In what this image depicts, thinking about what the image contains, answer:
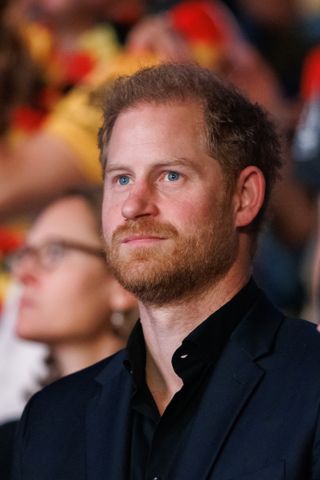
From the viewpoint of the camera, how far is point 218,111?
6.00ft

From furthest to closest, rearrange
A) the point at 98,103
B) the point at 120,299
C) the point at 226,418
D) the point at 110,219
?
the point at 98,103
the point at 120,299
the point at 110,219
the point at 226,418

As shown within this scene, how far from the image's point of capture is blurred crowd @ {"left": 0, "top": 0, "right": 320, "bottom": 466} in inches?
114

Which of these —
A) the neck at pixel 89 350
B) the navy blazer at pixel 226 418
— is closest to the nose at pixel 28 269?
the neck at pixel 89 350

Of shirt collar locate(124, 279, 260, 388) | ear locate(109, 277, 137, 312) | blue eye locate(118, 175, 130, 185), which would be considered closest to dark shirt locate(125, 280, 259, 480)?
shirt collar locate(124, 279, 260, 388)

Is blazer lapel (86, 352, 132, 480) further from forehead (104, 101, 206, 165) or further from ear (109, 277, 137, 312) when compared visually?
ear (109, 277, 137, 312)

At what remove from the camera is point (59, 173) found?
10.2 feet

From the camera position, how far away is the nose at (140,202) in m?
1.75

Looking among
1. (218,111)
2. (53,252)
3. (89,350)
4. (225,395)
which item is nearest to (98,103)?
(53,252)

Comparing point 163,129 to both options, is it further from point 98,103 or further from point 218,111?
point 98,103

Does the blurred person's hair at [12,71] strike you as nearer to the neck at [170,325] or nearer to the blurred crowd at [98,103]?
the blurred crowd at [98,103]

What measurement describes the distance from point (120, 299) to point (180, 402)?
1.05 metres

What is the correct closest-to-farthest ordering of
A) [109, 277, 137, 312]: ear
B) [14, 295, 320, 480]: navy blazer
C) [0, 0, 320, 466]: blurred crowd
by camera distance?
[14, 295, 320, 480]: navy blazer → [109, 277, 137, 312]: ear → [0, 0, 320, 466]: blurred crowd

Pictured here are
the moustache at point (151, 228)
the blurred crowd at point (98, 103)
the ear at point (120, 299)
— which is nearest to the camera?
the moustache at point (151, 228)

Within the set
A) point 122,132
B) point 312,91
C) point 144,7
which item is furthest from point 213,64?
point 122,132
